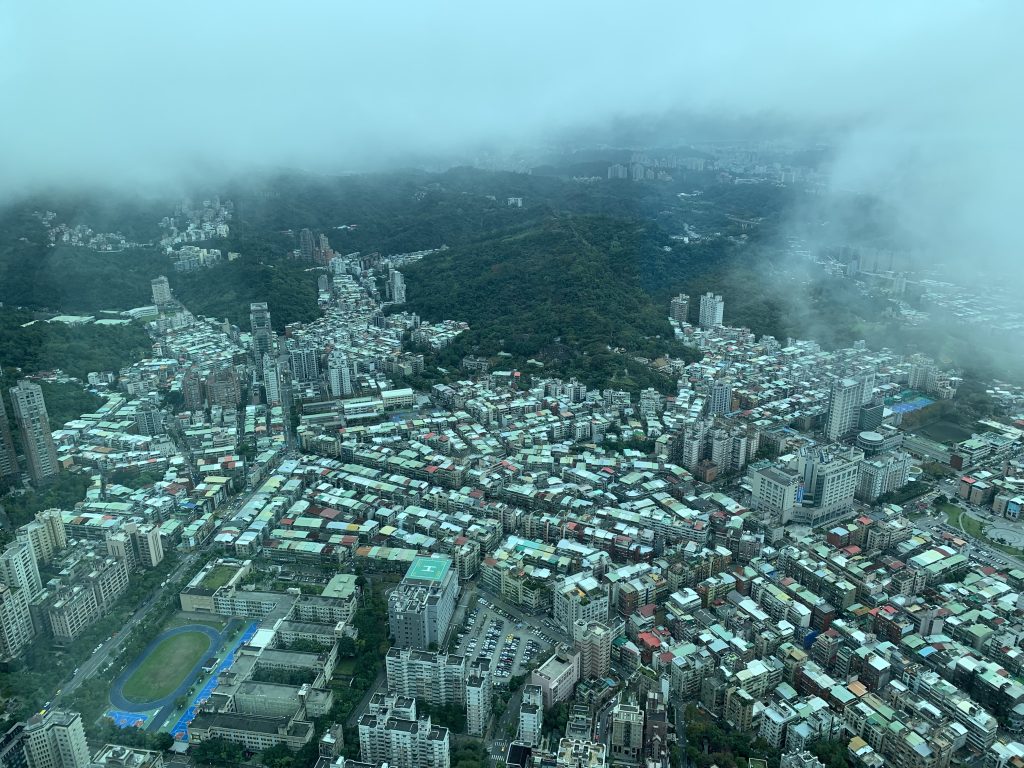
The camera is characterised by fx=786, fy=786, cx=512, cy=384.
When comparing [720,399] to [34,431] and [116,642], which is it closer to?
[116,642]

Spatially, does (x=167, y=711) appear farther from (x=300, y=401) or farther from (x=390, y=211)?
(x=390, y=211)

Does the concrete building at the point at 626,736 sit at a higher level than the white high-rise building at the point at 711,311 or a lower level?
lower

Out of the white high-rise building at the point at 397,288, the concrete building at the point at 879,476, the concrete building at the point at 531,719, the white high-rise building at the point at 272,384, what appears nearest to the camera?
the concrete building at the point at 531,719

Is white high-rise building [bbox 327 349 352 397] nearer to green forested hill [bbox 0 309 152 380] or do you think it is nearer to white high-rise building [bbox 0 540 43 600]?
green forested hill [bbox 0 309 152 380]

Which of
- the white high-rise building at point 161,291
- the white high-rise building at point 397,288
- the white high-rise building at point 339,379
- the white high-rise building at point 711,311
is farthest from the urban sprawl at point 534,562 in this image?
the white high-rise building at point 397,288

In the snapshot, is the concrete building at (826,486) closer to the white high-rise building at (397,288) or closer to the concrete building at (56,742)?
the concrete building at (56,742)

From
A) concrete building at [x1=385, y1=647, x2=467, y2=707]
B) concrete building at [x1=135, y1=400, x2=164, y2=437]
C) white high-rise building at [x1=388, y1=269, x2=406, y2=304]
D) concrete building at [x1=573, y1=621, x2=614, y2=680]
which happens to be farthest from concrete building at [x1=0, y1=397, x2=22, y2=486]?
white high-rise building at [x1=388, y1=269, x2=406, y2=304]

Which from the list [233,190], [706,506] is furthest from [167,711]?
[233,190]
